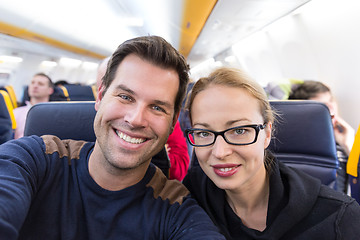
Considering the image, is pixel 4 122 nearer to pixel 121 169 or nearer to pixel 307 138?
pixel 121 169

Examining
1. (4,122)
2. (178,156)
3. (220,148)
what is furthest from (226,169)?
(4,122)

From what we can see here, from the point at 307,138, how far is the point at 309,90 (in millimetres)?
1688

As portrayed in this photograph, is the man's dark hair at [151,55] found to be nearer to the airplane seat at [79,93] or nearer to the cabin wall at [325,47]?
Answer: the cabin wall at [325,47]

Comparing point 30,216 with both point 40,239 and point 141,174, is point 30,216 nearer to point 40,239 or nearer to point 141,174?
point 40,239

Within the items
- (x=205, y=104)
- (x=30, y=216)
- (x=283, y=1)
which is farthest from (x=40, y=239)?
(x=283, y=1)

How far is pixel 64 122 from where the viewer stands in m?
1.64

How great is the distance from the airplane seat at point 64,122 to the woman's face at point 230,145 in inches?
21.6

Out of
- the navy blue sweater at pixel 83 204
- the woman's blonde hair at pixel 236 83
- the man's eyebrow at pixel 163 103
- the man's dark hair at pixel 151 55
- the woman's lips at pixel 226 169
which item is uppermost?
the man's dark hair at pixel 151 55

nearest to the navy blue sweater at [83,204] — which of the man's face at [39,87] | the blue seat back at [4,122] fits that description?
the blue seat back at [4,122]

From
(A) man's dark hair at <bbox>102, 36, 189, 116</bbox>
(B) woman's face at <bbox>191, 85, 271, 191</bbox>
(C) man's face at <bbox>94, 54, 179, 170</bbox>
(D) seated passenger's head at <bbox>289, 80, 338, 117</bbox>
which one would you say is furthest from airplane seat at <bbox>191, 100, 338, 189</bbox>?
(D) seated passenger's head at <bbox>289, 80, 338, 117</bbox>

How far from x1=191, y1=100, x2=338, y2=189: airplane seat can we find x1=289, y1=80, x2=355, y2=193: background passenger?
1059mm

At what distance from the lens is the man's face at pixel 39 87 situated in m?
4.45

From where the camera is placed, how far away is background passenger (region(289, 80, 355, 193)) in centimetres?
263

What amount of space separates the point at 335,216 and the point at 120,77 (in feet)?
4.04
